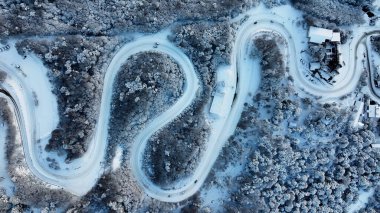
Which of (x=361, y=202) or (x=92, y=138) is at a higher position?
(x=361, y=202)

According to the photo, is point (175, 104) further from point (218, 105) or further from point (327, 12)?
point (327, 12)

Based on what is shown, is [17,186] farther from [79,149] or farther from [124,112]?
[124,112]

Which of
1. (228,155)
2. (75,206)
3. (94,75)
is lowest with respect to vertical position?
(75,206)

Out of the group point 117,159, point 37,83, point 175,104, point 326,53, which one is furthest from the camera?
point 326,53

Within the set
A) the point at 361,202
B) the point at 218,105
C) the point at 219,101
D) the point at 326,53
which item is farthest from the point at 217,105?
the point at 361,202

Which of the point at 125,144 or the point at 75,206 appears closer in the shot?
the point at 75,206

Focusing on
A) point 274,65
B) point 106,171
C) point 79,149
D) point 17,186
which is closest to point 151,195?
point 106,171

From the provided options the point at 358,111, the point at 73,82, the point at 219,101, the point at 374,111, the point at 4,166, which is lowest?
the point at 4,166
